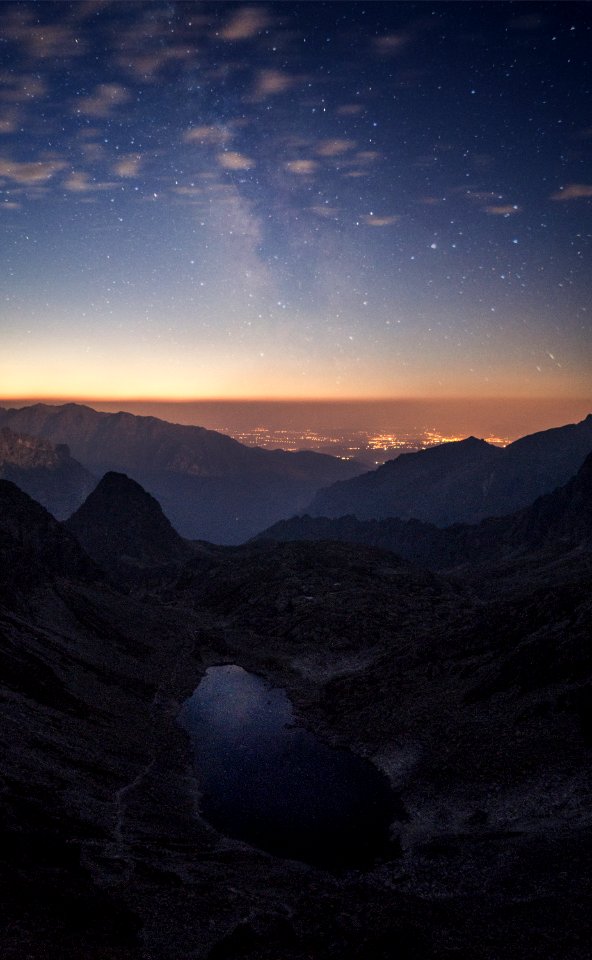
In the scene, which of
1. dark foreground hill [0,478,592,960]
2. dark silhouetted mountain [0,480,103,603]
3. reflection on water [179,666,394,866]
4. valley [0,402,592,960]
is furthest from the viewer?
dark silhouetted mountain [0,480,103,603]

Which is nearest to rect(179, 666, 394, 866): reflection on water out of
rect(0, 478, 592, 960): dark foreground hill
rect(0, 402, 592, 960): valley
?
rect(0, 402, 592, 960): valley

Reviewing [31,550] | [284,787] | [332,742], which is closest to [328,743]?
[332,742]

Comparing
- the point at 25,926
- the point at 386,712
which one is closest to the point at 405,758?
the point at 386,712

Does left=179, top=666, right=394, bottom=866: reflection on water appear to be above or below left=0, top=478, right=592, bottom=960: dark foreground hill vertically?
below

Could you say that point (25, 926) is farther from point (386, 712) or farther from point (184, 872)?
point (386, 712)

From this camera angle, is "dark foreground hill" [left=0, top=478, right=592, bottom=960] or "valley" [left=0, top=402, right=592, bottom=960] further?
"valley" [left=0, top=402, right=592, bottom=960]

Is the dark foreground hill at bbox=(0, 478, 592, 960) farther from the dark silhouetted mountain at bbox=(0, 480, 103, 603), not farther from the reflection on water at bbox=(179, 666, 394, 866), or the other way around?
the reflection on water at bbox=(179, 666, 394, 866)

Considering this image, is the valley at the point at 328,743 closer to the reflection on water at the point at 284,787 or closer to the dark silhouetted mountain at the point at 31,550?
the dark silhouetted mountain at the point at 31,550
